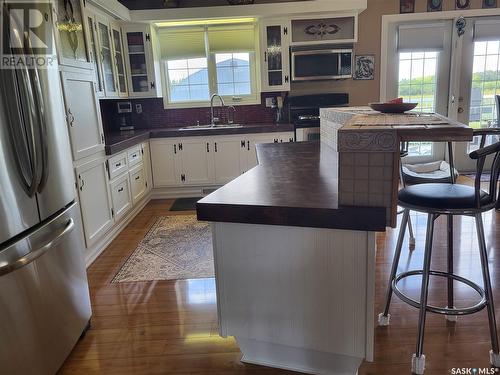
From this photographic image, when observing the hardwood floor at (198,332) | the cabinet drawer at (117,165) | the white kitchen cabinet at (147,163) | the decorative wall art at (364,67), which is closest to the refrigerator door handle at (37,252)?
the hardwood floor at (198,332)

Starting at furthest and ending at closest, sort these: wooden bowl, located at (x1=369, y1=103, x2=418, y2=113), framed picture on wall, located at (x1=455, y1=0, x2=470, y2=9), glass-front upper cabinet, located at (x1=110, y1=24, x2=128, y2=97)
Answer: framed picture on wall, located at (x1=455, y1=0, x2=470, y2=9), glass-front upper cabinet, located at (x1=110, y1=24, x2=128, y2=97), wooden bowl, located at (x1=369, y1=103, x2=418, y2=113)

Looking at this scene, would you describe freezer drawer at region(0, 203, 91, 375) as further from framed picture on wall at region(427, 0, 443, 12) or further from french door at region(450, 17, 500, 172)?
french door at region(450, 17, 500, 172)

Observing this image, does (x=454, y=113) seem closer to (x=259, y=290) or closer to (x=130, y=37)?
(x=130, y=37)

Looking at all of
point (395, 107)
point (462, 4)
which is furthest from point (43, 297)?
point (462, 4)

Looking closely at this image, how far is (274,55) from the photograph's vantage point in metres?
4.72

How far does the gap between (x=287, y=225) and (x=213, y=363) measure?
89 cm

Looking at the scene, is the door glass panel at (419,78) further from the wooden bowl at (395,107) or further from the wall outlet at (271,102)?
the wooden bowl at (395,107)

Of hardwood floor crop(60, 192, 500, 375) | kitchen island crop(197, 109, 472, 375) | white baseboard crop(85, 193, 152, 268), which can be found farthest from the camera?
white baseboard crop(85, 193, 152, 268)

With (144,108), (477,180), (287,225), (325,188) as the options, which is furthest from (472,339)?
(144,108)

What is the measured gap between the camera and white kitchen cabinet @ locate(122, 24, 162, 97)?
15.3 ft

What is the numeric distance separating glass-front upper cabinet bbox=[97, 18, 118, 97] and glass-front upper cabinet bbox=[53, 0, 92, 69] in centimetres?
93

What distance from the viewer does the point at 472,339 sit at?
188 cm

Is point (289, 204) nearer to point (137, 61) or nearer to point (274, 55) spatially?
point (274, 55)

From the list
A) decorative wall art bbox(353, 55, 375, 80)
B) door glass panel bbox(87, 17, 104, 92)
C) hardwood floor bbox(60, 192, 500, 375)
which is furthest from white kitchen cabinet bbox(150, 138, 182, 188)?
decorative wall art bbox(353, 55, 375, 80)
